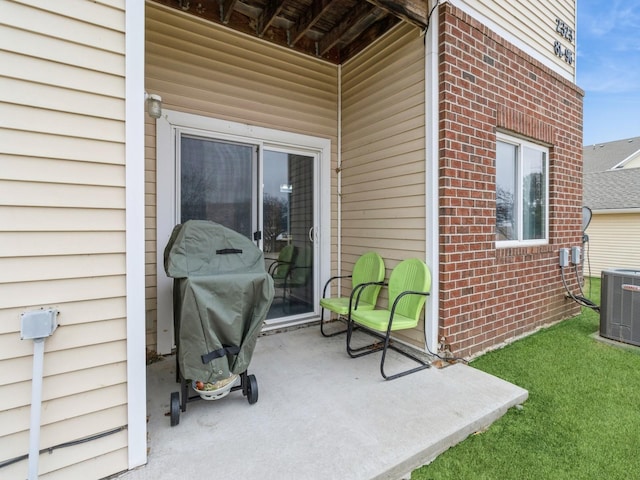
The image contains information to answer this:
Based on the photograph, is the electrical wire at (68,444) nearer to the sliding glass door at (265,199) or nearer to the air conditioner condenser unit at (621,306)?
the sliding glass door at (265,199)

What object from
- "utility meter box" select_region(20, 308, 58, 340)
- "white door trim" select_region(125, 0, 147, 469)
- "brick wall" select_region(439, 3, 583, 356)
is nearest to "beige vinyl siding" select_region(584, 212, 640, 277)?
"brick wall" select_region(439, 3, 583, 356)

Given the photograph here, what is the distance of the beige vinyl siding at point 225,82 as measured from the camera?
Answer: 2.98 metres

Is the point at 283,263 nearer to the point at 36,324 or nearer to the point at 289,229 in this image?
the point at 289,229

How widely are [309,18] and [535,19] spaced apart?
9.42 ft

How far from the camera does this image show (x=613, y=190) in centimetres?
1097

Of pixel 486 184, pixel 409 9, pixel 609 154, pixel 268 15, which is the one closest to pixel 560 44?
pixel 486 184

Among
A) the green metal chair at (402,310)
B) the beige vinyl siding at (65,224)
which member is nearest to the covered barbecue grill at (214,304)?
the beige vinyl siding at (65,224)

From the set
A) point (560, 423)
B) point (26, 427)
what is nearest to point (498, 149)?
point (560, 423)

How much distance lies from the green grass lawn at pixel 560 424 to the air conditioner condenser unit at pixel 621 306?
0.24 metres

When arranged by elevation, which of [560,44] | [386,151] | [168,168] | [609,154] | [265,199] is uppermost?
[609,154]

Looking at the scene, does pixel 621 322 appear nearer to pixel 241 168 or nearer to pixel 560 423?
pixel 560 423

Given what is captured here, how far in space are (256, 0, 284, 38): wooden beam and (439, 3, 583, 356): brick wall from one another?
5.17ft

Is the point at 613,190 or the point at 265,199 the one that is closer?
the point at 265,199

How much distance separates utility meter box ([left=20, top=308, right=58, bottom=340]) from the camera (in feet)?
4.43
